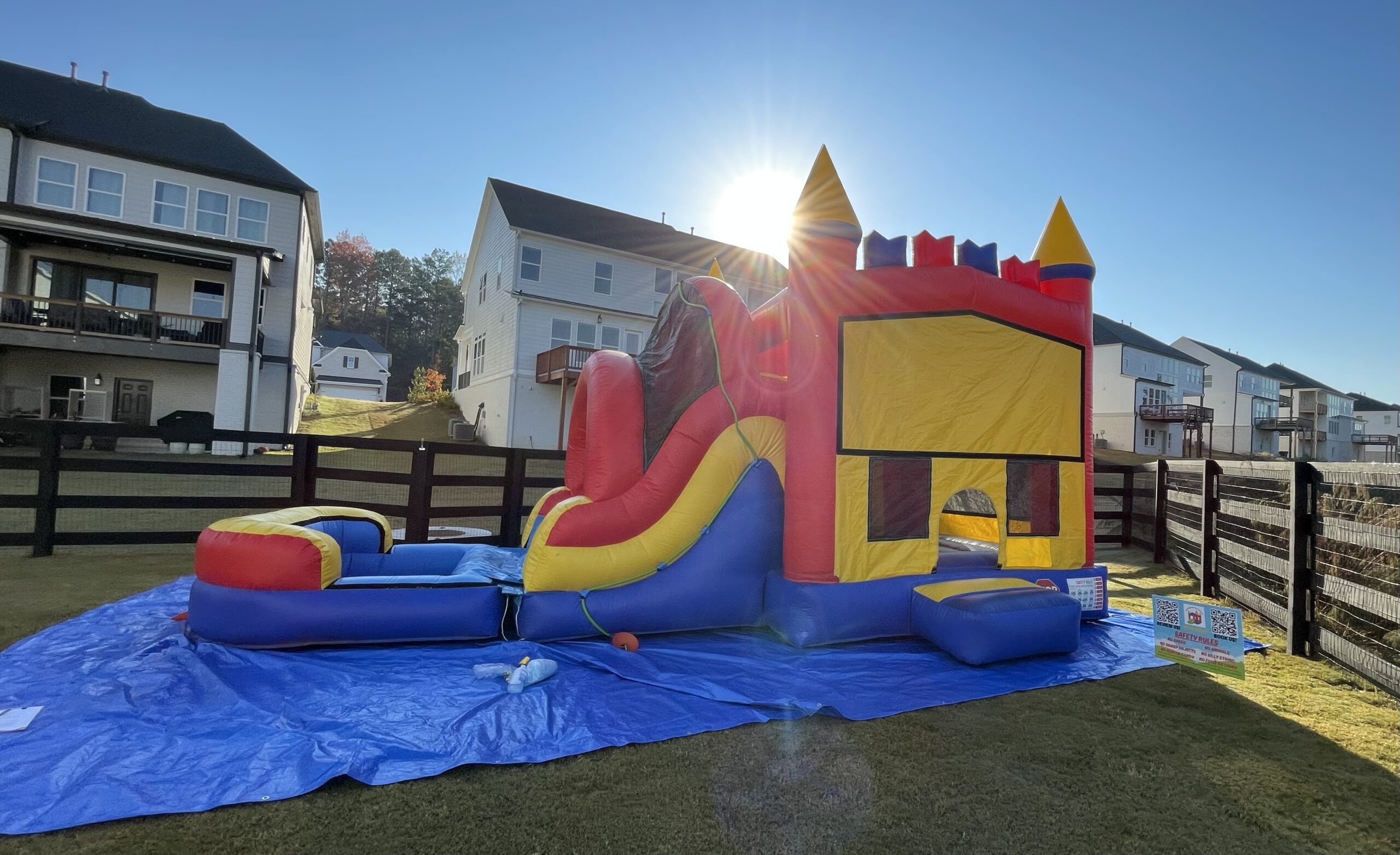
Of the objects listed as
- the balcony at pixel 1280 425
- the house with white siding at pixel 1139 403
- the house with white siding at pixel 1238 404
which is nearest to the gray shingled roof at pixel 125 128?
the house with white siding at pixel 1139 403

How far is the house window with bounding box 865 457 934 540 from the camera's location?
484cm

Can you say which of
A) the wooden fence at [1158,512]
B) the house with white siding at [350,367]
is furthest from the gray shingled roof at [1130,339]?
the house with white siding at [350,367]

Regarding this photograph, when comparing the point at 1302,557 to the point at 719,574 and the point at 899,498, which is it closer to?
the point at 899,498

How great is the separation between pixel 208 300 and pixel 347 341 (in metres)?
30.0

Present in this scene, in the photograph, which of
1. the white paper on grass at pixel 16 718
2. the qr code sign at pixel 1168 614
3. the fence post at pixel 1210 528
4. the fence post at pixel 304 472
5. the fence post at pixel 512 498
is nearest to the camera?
the white paper on grass at pixel 16 718

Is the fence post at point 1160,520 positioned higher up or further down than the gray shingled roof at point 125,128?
further down

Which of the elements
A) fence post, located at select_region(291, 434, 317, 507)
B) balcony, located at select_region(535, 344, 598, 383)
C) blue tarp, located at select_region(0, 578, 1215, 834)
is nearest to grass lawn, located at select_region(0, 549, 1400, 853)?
blue tarp, located at select_region(0, 578, 1215, 834)

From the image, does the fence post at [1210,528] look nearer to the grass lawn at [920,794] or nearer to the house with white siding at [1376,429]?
the grass lawn at [920,794]

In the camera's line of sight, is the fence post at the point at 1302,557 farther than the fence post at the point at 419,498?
No

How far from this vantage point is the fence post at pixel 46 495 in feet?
21.3

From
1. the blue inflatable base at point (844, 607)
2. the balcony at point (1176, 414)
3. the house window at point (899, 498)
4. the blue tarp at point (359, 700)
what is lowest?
the blue tarp at point (359, 700)

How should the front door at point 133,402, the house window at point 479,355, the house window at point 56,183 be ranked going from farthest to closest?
the house window at point 479,355 → the front door at point 133,402 → the house window at point 56,183

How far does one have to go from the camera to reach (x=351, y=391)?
45.2m

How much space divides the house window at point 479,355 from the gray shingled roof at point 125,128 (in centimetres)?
743
